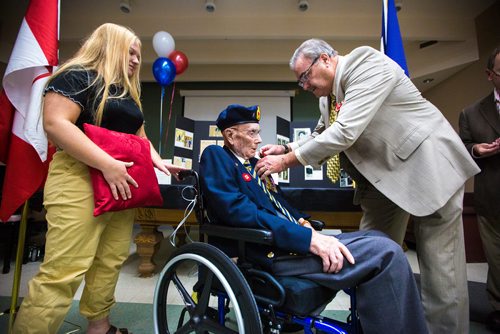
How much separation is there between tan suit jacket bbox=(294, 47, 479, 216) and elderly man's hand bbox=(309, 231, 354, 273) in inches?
14.7

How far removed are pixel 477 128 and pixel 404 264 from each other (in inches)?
51.9

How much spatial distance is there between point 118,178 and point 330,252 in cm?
76

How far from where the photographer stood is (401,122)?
1.08 metres

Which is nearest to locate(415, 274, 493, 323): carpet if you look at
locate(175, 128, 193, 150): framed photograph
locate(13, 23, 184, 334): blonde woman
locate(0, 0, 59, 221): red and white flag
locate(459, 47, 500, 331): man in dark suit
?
locate(459, 47, 500, 331): man in dark suit

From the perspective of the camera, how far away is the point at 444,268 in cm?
100

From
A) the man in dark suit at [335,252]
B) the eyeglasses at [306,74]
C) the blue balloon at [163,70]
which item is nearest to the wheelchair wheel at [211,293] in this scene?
the man in dark suit at [335,252]

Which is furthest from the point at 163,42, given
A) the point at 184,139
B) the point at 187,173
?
the point at 187,173

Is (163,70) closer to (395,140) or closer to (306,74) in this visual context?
(306,74)

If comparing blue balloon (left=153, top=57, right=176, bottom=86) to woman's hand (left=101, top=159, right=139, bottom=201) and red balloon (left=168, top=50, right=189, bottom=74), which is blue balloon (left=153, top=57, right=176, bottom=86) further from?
woman's hand (left=101, top=159, right=139, bottom=201)

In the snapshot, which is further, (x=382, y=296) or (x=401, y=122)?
(x=401, y=122)

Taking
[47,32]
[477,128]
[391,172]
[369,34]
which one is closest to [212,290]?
[391,172]

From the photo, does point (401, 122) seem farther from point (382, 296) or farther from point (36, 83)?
point (36, 83)

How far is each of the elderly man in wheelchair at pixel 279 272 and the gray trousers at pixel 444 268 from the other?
1.06ft

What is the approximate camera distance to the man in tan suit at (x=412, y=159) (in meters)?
1.00
